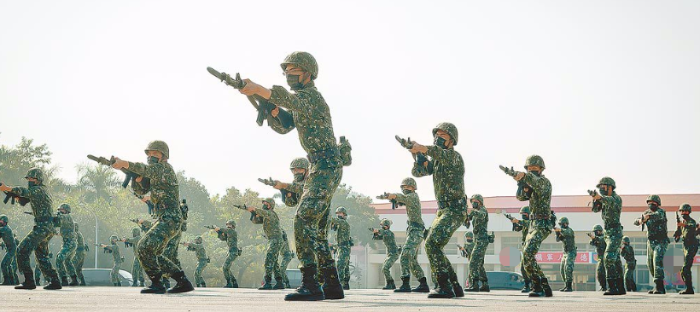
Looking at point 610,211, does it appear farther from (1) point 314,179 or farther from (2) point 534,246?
(1) point 314,179

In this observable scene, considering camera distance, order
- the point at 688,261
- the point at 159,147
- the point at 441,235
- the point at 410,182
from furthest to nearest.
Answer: the point at 688,261 → the point at 410,182 → the point at 159,147 → the point at 441,235

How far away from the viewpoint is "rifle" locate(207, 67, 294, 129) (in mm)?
9492

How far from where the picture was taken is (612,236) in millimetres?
18297

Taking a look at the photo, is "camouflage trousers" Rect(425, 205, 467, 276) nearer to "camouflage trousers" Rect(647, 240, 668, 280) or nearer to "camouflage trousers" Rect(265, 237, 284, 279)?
"camouflage trousers" Rect(647, 240, 668, 280)

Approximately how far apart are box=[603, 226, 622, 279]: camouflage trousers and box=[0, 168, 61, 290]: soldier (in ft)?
34.7

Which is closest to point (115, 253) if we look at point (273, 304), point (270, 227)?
point (270, 227)

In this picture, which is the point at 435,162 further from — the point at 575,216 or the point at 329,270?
the point at 575,216

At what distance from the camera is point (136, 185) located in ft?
45.4

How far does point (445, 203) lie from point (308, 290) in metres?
3.54

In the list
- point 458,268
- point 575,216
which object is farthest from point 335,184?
point 458,268

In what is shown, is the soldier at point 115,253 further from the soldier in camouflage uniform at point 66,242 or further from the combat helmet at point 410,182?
the combat helmet at point 410,182

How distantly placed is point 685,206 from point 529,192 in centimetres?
834

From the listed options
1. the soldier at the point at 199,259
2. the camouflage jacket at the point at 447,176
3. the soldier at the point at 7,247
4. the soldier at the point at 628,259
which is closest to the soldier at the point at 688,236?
the soldier at the point at 628,259

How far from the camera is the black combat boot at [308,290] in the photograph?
10.1 m
